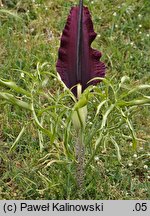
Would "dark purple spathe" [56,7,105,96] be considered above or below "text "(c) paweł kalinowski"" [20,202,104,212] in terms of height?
above

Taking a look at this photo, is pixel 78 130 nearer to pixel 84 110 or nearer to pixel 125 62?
pixel 84 110

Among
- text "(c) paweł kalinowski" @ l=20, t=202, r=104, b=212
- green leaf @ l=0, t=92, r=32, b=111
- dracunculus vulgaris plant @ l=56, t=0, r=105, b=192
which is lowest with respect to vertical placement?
text "(c) paweł kalinowski" @ l=20, t=202, r=104, b=212

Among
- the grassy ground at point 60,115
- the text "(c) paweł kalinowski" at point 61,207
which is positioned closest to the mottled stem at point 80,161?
the grassy ground at point 60,115

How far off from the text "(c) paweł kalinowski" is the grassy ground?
108 mm

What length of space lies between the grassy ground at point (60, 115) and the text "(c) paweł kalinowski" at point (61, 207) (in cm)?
11

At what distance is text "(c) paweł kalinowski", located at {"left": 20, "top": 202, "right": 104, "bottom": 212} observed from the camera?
5.91ft

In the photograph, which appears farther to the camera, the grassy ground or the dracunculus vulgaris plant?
the grassy ground

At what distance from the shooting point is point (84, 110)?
1.78m

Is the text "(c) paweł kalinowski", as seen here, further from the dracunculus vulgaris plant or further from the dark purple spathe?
the dark purple spathe

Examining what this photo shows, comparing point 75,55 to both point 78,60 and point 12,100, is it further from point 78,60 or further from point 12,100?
point 12,100

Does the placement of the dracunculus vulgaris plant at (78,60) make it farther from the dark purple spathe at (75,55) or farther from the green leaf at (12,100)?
the green leaf at (12,100)

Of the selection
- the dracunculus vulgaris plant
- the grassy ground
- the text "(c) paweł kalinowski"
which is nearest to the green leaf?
the grassy ground

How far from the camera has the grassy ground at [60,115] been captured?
1.90 m

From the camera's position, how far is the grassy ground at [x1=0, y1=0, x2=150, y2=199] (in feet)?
6.23
